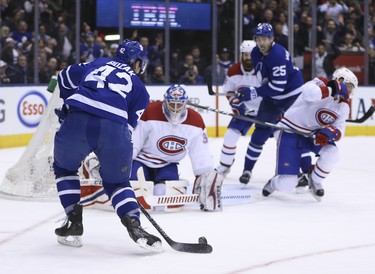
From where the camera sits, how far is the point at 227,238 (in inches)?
181

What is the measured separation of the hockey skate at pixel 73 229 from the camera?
4.23m

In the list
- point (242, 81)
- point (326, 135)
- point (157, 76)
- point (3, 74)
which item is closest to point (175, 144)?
point (326, 135)

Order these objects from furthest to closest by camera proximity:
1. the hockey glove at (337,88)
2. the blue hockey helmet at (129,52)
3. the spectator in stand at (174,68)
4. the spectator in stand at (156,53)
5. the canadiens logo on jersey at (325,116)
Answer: the spectator in stand at (174,68), the spectator in stand at (156,53), the canadiens logo on jersey at (325,116), the hockey glove at (337,88), the blue hockey helmet at (129,52)

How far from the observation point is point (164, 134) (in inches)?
213

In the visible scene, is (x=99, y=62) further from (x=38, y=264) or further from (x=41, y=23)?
(x=41, y=23)

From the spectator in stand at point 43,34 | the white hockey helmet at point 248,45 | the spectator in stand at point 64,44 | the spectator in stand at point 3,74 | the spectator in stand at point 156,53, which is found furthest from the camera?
the spectator in stand at point 156,53

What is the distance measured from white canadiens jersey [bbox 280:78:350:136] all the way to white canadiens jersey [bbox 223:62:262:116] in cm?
87

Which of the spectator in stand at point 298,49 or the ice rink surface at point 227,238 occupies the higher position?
the spectator in stand at point 298,49

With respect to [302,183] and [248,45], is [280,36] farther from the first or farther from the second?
[302,183]

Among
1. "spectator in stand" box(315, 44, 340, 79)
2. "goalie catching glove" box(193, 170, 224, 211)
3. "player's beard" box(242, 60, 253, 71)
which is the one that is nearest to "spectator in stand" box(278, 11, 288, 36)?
"spectator in stand" box(315, 44, 340, 79)

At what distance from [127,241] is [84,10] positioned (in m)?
5.95

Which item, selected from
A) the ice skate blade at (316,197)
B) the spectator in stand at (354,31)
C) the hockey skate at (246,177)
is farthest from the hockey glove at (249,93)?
the spectator in stand at (354,31)

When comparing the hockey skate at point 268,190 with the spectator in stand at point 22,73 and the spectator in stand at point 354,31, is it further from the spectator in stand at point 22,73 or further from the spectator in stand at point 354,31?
the spectator in stand at point 354,31

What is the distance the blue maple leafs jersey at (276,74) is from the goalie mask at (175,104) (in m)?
1.20
